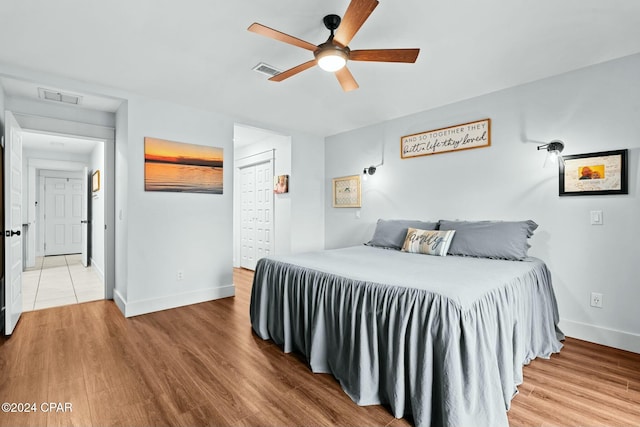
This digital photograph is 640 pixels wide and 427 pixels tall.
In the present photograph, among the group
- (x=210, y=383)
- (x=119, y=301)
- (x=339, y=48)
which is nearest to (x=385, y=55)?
(x=339, y=48)

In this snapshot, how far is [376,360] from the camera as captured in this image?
1.89 meters

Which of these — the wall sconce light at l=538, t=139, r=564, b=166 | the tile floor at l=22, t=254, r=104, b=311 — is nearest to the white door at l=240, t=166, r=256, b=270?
Answer: the tile floor at l=22, t=254, r=104, b=311

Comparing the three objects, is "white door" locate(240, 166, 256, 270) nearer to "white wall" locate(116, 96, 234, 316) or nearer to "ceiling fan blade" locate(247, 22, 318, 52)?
"white wall" locate(116, 96, 234, 316)

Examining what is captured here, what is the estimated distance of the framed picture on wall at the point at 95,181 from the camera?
5424mm

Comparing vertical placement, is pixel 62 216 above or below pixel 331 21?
below

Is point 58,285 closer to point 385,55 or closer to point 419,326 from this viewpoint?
point 419,326

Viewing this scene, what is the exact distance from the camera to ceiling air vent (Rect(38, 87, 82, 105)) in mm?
3197

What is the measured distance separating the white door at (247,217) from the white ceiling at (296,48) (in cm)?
271

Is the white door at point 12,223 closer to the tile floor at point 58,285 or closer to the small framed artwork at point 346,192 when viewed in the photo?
the tile floor at point 58,285

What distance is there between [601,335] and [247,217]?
5269 mm

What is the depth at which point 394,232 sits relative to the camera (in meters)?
3.70

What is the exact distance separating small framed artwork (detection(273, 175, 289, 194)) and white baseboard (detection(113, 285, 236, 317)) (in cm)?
173

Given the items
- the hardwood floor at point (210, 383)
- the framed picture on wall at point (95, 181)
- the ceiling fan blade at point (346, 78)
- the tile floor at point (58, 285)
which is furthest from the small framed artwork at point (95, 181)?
the ceiling fan blade at point (346, 78)

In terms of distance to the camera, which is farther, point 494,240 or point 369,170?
point 369,170
